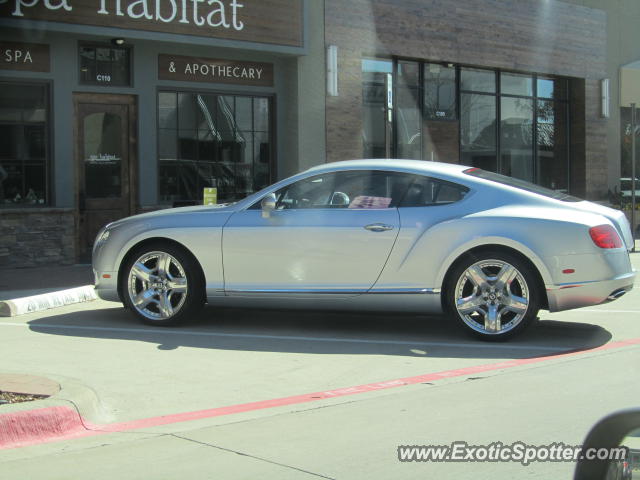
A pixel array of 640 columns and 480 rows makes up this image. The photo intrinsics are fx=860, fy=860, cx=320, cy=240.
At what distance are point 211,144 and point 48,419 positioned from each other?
10176 mm

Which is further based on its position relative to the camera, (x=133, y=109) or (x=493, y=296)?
(x=133, y=109)

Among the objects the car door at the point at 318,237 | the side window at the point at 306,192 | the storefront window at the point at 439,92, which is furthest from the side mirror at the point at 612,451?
the storefront window at the point at 439,92

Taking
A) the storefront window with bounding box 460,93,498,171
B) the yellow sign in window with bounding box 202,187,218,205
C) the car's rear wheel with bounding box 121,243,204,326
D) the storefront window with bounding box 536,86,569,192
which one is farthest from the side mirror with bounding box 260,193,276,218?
the storefront window with bounding box 536,86,569,192

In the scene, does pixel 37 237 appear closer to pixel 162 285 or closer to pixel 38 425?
pixel 162 285

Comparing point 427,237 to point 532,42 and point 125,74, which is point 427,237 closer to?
point 125,74

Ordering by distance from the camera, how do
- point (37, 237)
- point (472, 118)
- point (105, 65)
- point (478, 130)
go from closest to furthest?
point (37, 237)
point (105, 65)
point (472, 118)
point (478, 130)

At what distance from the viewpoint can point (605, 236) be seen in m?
7.43

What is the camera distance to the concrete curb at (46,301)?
914cm

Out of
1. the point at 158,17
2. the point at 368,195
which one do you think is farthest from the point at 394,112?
the point at 368,195

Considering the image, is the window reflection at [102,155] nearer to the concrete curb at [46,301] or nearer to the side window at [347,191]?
the concrete curb at [46,301]

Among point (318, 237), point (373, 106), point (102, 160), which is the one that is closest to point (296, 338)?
point (318, 237)

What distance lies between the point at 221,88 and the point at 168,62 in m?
1.04

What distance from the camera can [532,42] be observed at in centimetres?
1995

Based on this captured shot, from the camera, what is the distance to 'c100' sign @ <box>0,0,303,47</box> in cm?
1255
